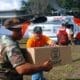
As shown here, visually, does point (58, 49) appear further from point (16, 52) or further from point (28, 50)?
point (16, 52)

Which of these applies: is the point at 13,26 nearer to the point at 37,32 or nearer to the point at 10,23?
the point at 10,23

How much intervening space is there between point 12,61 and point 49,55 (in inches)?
42.4

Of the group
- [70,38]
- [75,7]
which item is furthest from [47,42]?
[75,7]

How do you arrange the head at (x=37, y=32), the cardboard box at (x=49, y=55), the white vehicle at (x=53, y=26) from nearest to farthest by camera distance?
the cardboard box at (x=49, y=55) < the head at (x=37, y=32) < the white vehicle at (x=53, y=26)

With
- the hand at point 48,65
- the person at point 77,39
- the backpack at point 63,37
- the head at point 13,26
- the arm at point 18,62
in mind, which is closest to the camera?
the arm at point 18,62

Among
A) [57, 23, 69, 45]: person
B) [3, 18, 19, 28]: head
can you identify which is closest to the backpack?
[57, 23, 69, 45]: person

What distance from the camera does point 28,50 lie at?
5.40 m

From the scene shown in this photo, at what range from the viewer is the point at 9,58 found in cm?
481

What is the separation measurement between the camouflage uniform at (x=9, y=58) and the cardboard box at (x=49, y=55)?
32cm

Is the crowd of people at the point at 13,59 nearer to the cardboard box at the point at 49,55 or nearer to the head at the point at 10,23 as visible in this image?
the head at the point at 10,23

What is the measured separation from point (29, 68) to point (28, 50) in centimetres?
65

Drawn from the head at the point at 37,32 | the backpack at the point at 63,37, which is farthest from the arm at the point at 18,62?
the backpack at the point at 63,37

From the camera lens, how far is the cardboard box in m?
5.42

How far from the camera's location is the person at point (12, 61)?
15.6 feet
